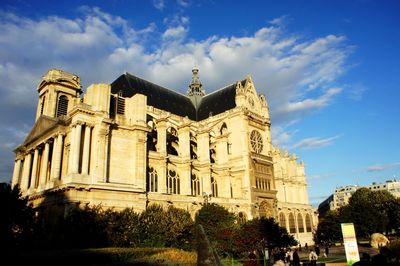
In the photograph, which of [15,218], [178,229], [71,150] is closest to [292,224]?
[178,229]

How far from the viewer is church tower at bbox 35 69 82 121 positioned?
132 feet

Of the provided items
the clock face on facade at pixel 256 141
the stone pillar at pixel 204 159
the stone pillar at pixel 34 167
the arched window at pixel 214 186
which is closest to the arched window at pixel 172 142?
the stone pillar at pixel 204 159

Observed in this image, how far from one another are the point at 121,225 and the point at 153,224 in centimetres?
260

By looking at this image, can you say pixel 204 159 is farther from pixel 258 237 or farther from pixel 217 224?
pixel 258 237

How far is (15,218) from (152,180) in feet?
51.9

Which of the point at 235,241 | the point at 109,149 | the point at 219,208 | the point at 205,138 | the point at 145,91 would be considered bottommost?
the point at 235,241

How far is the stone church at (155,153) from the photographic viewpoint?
28.1m

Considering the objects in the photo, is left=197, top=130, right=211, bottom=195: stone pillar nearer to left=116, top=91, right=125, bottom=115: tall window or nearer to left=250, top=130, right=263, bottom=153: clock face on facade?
left=250, top=130, right=263, bottom=153: clock face on facade

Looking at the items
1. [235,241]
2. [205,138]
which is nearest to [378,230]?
[205,138]

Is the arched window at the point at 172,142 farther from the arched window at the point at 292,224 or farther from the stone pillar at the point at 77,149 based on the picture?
the arched window at the point at 292,224

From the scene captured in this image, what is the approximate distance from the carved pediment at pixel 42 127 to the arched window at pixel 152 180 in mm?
10540

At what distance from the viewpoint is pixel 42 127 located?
34.2m

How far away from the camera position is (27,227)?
20.7m

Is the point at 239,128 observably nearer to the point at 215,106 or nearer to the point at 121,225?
the point at 215,106
